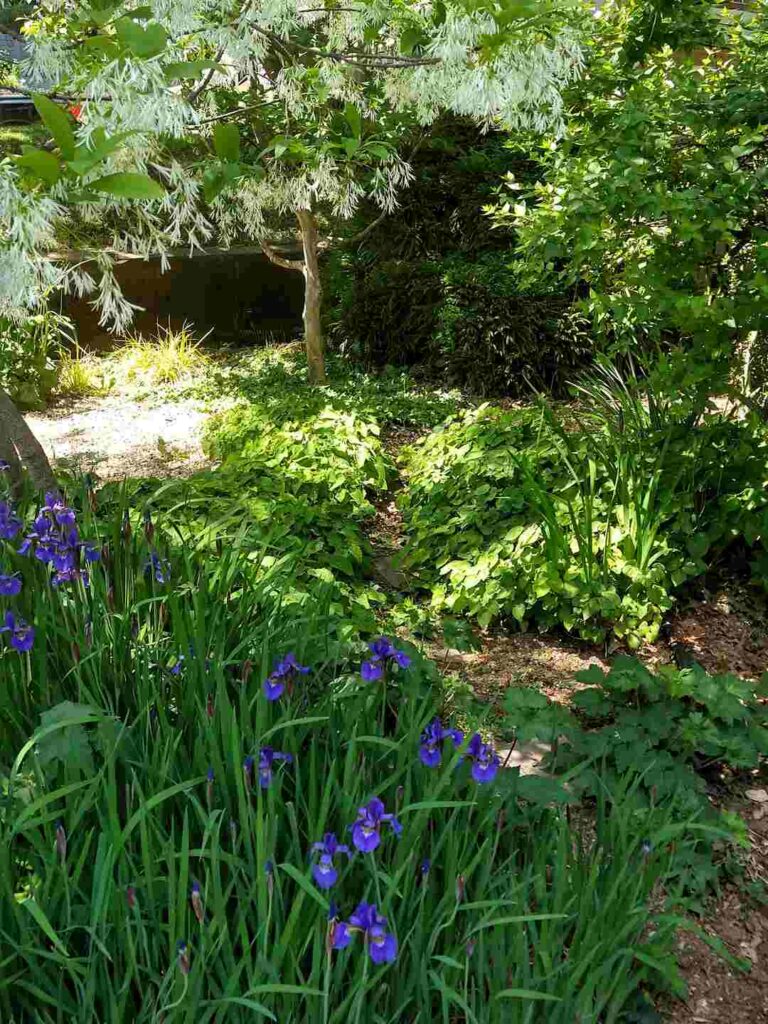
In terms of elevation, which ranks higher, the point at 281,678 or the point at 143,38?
the point at 143,38

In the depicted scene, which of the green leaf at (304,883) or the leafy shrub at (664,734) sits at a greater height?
the green leaf at (304,883)

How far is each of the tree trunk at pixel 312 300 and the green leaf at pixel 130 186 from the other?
5106mm

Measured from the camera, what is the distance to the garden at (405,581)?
4.99 ft

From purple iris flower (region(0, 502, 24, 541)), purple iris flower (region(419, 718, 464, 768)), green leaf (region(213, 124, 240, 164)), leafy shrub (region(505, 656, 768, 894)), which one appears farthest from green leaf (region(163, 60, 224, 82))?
leafy shrub (region(505, 656, 768, 894))

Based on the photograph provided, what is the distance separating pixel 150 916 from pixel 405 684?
75cm

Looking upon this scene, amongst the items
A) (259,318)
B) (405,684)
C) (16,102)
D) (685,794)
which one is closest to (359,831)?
(405,684)

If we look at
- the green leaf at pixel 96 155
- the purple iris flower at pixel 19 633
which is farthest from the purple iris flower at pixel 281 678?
the green leaf at pixel 96 155

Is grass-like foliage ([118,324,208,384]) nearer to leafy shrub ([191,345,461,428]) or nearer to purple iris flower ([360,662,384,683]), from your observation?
leafy shrub ([191,345,461,428])

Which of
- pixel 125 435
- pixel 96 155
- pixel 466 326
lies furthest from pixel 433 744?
pixel 466 326

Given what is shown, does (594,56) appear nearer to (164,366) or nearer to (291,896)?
(291,896)

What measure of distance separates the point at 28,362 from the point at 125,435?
1246 mm

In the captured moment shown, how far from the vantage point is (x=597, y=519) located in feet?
12.6

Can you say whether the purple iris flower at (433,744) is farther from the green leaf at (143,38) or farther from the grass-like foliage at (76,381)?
the grass-like foliage at (76,381)

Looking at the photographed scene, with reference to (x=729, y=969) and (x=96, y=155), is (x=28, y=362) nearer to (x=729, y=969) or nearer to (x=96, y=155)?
(x=96, y=155)
